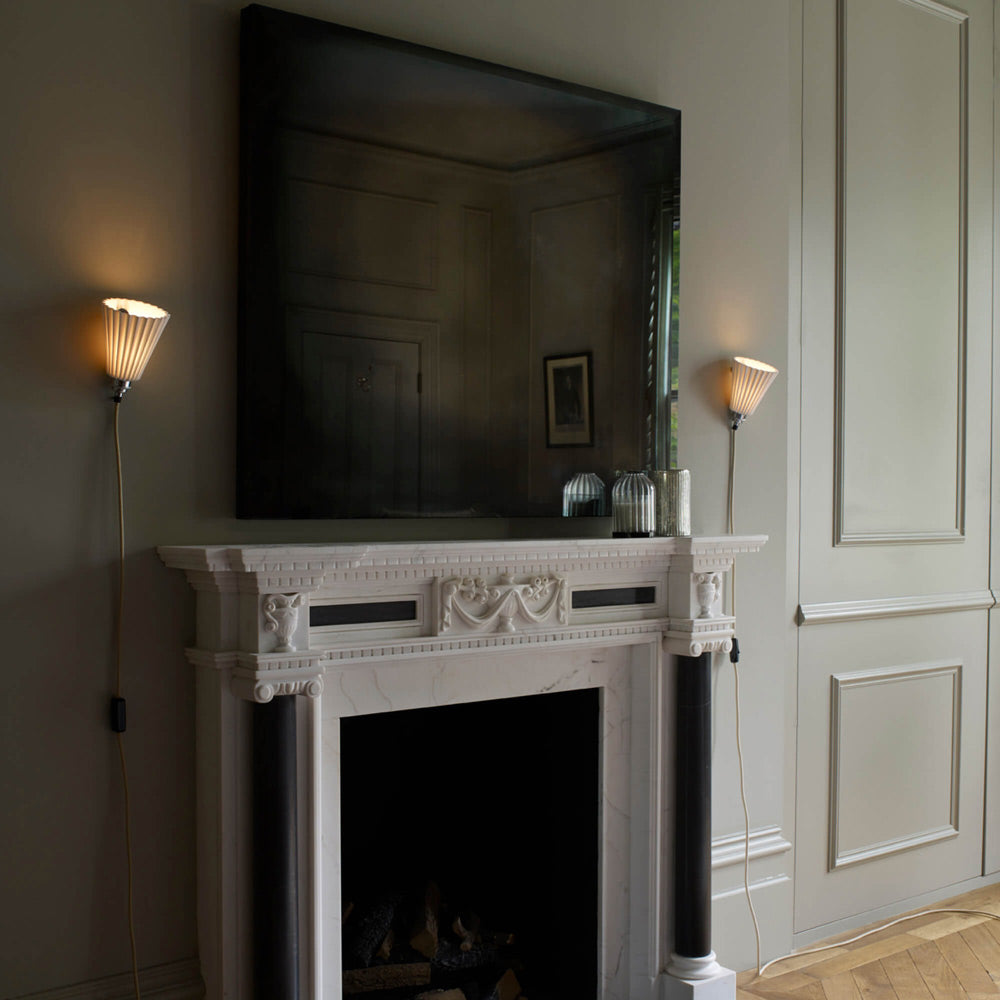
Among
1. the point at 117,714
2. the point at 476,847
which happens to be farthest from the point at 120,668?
the point at 476,847

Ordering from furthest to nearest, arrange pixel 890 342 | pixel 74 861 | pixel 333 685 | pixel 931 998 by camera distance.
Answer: pixel 890 342 < pixel 931 998 < pixel 333 685 < pixel 74 861

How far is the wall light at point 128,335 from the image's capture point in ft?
6.41

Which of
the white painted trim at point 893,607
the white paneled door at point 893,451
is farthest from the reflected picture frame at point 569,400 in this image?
the white painted trim at point 893,607

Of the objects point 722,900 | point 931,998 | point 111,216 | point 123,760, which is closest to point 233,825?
point 123,760

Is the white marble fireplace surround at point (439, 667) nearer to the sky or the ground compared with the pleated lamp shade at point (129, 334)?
nearer to the ground

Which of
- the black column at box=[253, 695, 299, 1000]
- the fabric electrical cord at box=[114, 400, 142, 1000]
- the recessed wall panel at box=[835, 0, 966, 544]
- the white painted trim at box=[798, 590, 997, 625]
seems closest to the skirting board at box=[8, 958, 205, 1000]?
the fabric electrical cord at box=[114, 400, 142, 1000]

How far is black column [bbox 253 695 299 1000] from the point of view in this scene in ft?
6.63

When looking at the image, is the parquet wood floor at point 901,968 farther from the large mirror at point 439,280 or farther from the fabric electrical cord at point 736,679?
the large mirror at point 439,280

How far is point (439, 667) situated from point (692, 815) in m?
0.84

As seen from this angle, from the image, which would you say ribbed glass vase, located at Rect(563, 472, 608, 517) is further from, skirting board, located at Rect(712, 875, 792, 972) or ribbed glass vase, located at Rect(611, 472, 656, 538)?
skirting board, located at Rect(712, 875, 792, 972)

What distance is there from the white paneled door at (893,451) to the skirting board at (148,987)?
1.92m

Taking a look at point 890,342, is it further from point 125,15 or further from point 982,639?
point 125,15

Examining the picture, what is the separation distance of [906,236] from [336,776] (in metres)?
2.60

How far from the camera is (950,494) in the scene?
3580 millimetres
